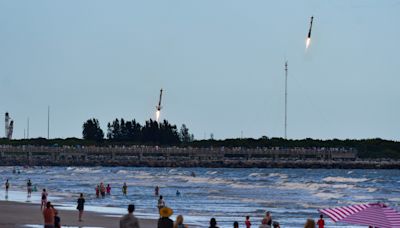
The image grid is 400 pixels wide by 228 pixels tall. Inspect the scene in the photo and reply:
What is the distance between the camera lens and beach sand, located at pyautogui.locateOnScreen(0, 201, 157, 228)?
4409 centimetres

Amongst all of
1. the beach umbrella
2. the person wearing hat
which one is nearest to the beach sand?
the person wearing hat

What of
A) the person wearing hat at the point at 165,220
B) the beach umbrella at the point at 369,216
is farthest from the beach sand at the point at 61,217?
the beach umbrella at the point at 369,216

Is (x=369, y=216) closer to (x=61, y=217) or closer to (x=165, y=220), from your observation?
(x=165, y=220)

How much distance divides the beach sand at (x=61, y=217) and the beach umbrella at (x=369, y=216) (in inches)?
769

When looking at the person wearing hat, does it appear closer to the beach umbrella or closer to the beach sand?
the beach umbrella

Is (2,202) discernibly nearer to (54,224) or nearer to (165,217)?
(54,224)

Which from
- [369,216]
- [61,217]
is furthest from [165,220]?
[61,217]

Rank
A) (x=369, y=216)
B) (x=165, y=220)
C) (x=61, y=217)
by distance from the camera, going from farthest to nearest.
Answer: (x=61, y=217), (x=165, y=220), (x=369, y=216)

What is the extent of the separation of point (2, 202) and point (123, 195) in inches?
728

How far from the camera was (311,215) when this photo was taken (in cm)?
5628

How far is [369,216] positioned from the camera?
25312 mm

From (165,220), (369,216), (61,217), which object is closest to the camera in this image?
(369,216)

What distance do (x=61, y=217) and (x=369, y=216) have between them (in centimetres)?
2571

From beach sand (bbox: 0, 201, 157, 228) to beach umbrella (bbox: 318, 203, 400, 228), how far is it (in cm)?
1954
